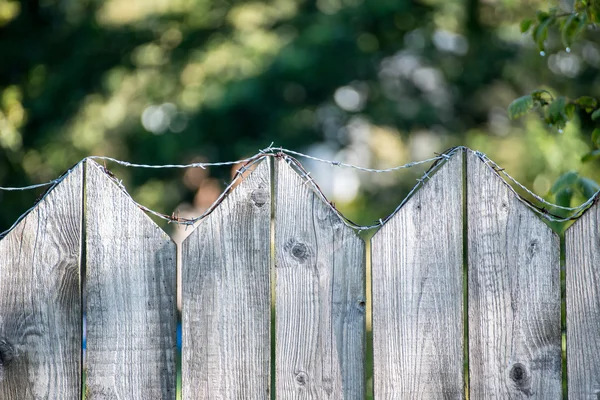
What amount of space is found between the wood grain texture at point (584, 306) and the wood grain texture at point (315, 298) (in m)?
0.53

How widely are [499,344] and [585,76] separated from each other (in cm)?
618

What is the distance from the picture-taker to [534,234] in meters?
1.48

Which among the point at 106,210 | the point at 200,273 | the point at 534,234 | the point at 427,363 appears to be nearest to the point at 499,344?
the point at 427,363

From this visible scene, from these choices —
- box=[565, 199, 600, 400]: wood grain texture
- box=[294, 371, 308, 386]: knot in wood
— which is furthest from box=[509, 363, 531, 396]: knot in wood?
box=[294, 371, 308, 386]: knot in wood

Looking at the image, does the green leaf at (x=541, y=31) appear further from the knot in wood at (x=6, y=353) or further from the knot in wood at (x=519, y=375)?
the knot in wood at (x=6, y=353)

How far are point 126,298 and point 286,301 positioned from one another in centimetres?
40

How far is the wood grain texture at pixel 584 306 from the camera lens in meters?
1.47

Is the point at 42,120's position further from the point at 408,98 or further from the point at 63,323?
the point at 63,323

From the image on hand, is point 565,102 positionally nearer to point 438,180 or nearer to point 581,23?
point 581,23

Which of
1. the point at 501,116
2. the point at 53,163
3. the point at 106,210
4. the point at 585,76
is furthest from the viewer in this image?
the point at 501,116

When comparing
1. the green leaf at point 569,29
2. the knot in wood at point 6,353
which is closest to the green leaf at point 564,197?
the green leaf at point 569,29

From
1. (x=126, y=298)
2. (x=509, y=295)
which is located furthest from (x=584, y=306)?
(x=126, y=298)

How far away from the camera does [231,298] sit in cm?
145

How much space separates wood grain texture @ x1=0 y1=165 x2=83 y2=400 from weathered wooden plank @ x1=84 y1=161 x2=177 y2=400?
4cm
